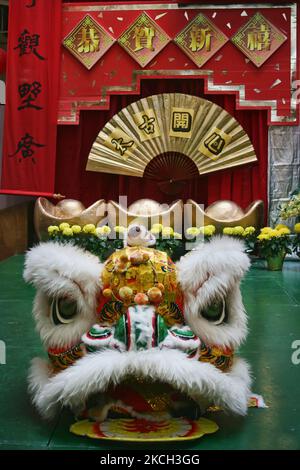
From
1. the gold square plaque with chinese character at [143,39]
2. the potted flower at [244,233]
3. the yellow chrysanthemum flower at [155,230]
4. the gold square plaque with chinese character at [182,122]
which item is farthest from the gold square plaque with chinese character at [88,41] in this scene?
the potted flower at [244,233]

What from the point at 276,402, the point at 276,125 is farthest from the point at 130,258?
the point at 276,125

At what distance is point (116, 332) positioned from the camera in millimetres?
1990

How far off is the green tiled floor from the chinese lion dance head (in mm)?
79

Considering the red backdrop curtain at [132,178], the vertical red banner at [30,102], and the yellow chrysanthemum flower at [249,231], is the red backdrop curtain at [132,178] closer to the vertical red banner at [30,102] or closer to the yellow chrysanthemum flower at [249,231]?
the vertical red banner at [30,102]

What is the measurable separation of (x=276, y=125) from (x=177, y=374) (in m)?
5.07

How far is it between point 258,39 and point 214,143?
3.92ft

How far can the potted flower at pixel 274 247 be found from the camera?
18.3 feet

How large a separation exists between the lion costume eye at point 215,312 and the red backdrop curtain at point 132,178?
15.2ft

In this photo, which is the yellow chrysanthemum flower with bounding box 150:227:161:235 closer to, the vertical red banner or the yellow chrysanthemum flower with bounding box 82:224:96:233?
the yellow chrysanthemum flower with bounding box 82:224:96:233

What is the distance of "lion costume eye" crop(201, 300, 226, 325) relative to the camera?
2129 mm

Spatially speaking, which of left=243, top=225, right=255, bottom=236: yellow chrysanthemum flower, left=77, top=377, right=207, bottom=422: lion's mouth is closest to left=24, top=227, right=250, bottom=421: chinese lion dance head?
left=77, top=377, right=207, bottom=422: lion's mouth

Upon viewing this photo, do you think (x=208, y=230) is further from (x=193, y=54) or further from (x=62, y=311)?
(x=62, y=311)

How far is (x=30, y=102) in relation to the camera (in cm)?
653

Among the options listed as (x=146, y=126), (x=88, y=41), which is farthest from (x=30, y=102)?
(x=146, y=126)
